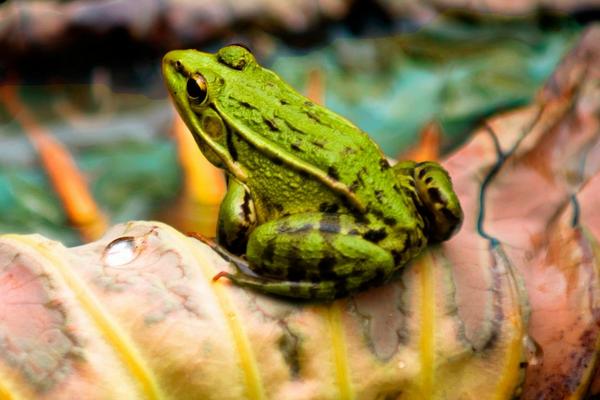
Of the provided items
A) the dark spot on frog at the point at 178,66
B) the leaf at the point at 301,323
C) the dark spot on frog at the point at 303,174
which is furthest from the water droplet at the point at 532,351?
the dark spot on frog at the point at 178,66

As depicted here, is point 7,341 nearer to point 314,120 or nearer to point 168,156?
point 314,120

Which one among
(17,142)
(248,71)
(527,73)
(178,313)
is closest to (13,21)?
(17,142)

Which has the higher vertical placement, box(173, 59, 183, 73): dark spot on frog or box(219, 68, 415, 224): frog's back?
box(173, 59, 183, 73): dark spot on frog

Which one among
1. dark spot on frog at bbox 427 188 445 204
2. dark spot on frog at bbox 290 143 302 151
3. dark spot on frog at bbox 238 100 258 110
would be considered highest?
dark spot on frog at bbox 238 100 258 110

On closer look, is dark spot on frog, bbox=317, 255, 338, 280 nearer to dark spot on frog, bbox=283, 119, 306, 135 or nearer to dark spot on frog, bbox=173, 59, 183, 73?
dark spot on frog, bbox=283, 119, 306, 135

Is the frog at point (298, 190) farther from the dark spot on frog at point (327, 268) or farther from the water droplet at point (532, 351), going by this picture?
the water droplet at point (532, 351)

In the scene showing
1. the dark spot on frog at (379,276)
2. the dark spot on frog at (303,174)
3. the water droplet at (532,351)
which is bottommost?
the water droplet at (532,351)

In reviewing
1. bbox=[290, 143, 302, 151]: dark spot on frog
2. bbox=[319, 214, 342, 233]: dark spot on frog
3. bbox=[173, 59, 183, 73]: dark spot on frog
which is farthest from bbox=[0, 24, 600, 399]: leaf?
bbox=[173, 59, 183, 73]: dark spot on frog
